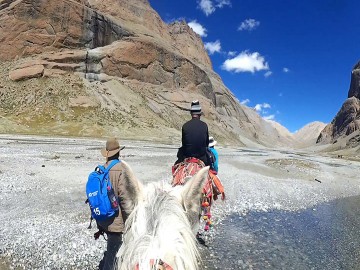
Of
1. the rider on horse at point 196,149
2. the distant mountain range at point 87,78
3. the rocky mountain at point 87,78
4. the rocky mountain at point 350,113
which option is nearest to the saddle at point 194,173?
the rider on horse at point 196,149

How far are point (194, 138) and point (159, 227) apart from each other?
4.35 meters

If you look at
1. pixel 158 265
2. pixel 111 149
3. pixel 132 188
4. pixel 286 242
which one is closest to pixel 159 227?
pixel 158 265

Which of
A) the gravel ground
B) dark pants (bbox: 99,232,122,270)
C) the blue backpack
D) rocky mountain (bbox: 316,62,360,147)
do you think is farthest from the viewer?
rocky mountain (bbox: 316,62,360,147)

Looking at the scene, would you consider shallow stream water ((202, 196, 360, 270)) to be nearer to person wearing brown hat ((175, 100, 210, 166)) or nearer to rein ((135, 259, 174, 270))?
person wearing brown hat ((175, 100, 210, 166))

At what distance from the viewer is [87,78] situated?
90.6 meters

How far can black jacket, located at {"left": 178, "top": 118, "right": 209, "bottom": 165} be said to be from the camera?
730 cm

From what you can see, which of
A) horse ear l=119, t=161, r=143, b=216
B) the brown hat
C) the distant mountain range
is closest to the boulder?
the distant mountain range

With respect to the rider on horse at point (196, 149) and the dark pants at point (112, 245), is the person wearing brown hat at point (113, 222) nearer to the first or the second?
the dark pants at point (112, 245)

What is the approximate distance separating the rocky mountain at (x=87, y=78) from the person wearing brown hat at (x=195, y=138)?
61.3 metres

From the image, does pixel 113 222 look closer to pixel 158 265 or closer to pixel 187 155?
pixel 187 155

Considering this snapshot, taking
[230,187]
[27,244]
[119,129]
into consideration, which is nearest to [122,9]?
[119,129]

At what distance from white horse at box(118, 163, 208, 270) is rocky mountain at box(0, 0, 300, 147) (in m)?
64.6

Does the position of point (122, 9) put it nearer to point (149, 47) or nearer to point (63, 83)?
point (149, 47)

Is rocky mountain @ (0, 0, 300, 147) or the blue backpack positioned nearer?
the blue backpack
